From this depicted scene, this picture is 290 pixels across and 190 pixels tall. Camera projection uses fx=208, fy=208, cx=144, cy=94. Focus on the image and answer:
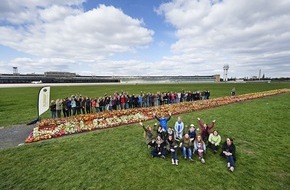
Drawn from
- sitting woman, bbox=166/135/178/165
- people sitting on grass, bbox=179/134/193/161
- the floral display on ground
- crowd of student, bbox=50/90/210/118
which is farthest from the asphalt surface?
people sitting on grass, bbox=179/134/193/161

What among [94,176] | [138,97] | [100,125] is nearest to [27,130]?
[100,125]

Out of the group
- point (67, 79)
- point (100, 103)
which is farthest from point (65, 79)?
point (100, 103)

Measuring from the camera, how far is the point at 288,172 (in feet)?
30.5

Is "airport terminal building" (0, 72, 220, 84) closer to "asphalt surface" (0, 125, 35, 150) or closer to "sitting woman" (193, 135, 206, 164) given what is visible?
"asphalt surface" (0, 125, 35, 150)

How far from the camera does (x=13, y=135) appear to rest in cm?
1444

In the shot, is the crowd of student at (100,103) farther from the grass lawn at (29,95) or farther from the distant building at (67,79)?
the distant building at (67,79)

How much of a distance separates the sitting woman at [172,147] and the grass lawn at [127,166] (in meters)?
0.30

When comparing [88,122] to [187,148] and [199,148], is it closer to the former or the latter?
[187,148]

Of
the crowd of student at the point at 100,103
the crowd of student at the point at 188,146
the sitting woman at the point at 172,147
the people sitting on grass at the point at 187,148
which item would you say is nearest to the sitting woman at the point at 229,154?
the crowd of student at the point at 188,146

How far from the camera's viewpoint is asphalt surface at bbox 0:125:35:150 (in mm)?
12594

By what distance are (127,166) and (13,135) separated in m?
9.46

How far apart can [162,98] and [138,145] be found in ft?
45.6

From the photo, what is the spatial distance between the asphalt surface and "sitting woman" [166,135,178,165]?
895 cm

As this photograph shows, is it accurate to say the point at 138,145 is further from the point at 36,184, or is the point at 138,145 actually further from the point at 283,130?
the point at 283,130
